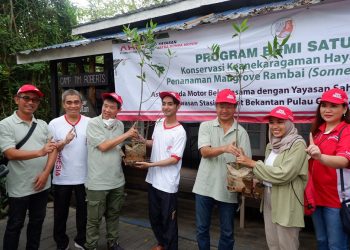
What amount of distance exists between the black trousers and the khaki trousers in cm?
99

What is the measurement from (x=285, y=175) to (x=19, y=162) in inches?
97.6

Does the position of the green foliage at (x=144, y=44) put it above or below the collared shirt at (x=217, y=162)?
above

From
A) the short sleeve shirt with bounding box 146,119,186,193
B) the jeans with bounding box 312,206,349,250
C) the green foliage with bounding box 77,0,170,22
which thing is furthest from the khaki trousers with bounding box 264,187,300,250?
the green foliage with bounding box 77,0,170,22

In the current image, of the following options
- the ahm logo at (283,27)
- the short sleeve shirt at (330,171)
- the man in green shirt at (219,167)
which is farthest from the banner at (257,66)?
the short sleeve shirt at (330,171)

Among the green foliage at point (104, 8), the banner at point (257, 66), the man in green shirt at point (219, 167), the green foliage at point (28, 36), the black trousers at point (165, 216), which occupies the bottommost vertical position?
the black trousers at point (165, 216)

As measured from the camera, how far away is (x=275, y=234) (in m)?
2.75

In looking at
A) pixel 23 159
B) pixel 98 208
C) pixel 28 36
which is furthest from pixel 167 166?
pixel 28 36

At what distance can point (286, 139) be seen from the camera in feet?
8.41

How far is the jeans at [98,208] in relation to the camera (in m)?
3.33

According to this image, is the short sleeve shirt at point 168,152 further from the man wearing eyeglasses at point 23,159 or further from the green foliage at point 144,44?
the man wearing eyeglasses at point 23,159

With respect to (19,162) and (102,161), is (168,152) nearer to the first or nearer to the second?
(102,161)

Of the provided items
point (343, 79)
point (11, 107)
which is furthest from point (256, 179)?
point (11, 107)

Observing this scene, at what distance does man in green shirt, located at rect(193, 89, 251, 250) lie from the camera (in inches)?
117

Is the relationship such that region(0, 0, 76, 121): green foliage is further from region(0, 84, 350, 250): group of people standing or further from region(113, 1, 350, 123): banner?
region(0, 84, 350, 250): group of people standing
